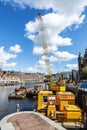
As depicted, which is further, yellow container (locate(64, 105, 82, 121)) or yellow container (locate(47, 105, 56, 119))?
yellow container (locate(47, 105, 56, 119))

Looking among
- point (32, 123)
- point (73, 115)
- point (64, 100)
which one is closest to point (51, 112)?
point (73, 115)

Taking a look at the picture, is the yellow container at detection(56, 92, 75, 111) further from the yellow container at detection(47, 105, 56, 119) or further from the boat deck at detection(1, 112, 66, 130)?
the boat deck at detection(1, 112, 66, 130)

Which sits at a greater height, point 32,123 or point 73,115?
point 32,123

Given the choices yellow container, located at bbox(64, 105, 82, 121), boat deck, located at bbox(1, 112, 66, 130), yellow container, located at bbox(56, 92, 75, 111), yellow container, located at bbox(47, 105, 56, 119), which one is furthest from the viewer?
yellow container, located at bbox(56, 92, 75, 111)

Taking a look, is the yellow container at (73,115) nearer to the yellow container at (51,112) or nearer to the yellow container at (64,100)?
the yellow container at (51,112)

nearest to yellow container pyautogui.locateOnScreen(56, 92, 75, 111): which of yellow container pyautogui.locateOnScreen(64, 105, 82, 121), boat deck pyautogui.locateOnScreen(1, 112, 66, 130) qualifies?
yellow container pyautogui.locateOnScreen(64, 105, 82, 121)

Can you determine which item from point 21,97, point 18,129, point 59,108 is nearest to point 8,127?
point 18,129

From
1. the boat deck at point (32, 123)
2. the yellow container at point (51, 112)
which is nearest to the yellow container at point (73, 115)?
the yellow container at point (51, 112)

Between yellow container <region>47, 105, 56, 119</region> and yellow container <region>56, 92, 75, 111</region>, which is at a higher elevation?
yellow container <region>56, 92, 75, 111</region>

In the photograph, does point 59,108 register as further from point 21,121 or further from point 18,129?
point 18,129

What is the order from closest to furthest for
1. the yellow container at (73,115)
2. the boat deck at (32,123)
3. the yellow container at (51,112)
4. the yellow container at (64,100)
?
the boat deck at (32,123) < the yellow container at (73,115) < the yellow container at (51,112) < the yellow container at (64,100)

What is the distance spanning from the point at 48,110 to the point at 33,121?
12.9 m

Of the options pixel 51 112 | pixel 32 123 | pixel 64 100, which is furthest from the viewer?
pixel 64 100

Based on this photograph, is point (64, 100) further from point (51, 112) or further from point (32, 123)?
point (32, 123)
